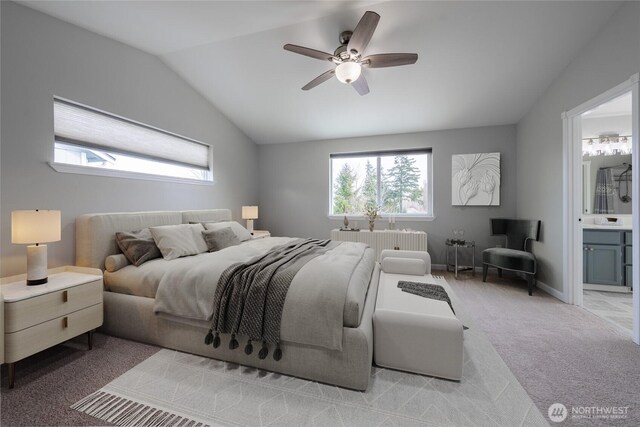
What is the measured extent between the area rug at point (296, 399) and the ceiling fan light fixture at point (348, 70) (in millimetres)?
2592

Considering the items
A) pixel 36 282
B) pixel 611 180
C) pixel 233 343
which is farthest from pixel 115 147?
pixel 611 180

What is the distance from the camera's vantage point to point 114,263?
7.97 ft

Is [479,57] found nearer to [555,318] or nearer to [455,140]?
[455,140]

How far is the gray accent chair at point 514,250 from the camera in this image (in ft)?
11.1

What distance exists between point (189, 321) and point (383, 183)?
4.20 m

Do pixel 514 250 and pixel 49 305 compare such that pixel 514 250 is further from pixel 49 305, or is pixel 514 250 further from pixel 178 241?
pixel 49 305

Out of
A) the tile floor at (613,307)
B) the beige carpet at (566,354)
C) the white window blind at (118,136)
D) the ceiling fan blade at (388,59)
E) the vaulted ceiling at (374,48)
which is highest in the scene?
the vaulted ceiling at (374,48)

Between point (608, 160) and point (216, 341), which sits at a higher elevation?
point (608, 160)

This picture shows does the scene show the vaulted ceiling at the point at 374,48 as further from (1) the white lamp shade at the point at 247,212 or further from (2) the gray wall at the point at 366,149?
(1) the white lamp shade at the point at 247,212

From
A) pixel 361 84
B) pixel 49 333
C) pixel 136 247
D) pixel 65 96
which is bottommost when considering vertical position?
pixel 49 333

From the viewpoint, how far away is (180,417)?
4.58ft

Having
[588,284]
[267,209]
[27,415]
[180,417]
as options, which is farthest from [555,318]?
[267,209]

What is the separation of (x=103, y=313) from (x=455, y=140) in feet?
18.2

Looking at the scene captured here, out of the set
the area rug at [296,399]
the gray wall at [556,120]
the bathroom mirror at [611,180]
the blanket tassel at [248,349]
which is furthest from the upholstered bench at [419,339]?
the bathroom mirror at [611,180]
